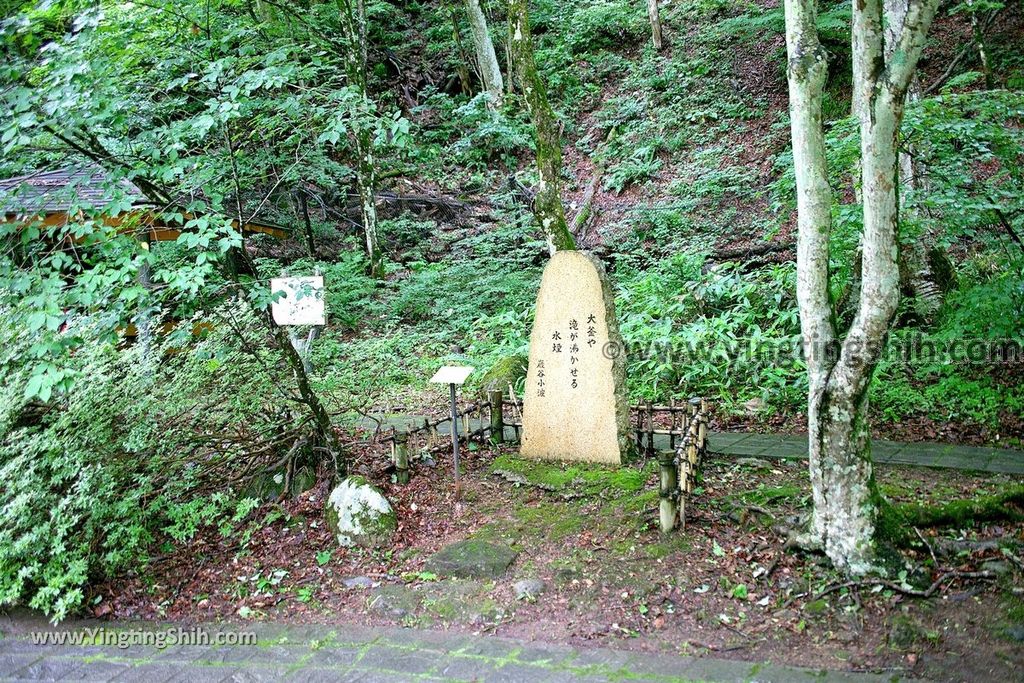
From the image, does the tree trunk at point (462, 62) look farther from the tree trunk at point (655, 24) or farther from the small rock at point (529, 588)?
the small rock at point (529, 588)

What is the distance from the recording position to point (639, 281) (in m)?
11.1

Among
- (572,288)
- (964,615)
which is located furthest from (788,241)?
(964,615)

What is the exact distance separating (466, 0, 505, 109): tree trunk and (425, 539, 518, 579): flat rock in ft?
50.2

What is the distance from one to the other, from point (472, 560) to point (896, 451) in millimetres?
4467

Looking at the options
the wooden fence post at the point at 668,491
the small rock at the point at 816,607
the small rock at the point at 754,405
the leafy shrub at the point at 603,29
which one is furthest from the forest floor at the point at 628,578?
the leafy shrub at the point at 603,29

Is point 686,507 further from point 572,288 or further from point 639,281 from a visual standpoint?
point 639,281

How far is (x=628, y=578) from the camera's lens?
183 inches

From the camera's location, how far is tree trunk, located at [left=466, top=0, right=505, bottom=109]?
18.4m

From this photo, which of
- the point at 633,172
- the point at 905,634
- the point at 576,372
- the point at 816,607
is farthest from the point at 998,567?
the point at 633,172

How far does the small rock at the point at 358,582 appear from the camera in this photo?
495 cm

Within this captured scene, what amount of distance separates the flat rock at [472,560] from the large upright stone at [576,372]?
5.61ft

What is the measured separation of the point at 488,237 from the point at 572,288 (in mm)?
7477

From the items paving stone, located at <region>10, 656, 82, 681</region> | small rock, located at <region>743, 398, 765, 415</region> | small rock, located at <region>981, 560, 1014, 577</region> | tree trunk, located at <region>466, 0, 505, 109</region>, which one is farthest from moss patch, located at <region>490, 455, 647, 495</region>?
tree trunk, located at <region>466, 0, 505, 109</region>

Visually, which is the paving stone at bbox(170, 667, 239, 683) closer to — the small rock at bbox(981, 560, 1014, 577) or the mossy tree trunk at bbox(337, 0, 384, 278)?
the small rock at bbox(981, 560, 1014, 577)
